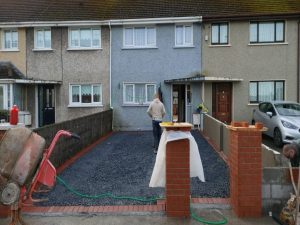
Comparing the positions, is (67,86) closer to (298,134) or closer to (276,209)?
(298,134)

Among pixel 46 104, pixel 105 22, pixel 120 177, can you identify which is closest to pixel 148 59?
pixel 105 22

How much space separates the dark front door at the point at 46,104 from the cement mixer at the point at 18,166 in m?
15.2

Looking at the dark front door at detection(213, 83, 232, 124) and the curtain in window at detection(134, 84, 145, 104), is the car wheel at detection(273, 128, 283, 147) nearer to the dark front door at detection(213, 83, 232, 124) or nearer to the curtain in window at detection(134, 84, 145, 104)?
the dark front door at detection(213, 83, 232, 124)

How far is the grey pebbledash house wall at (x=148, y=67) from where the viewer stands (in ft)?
60.1

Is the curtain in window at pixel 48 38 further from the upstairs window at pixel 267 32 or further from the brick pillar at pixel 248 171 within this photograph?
the brick pillar at pixel 248 171

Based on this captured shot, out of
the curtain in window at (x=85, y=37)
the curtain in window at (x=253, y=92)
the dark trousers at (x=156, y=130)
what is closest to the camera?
the dark trousers at (x=156, y=130)

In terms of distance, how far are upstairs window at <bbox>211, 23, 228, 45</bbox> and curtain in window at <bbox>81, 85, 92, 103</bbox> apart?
7207 millimetres

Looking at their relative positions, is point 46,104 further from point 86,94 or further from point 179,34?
point 179,34

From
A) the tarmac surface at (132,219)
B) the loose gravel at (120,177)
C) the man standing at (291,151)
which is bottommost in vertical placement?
the tarmac surface at (132,219)

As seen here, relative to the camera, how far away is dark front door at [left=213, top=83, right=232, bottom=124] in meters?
18.2

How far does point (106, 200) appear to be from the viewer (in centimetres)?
591

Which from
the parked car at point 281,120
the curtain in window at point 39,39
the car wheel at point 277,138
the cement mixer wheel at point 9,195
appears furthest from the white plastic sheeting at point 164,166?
the curtain in window at point 39,39

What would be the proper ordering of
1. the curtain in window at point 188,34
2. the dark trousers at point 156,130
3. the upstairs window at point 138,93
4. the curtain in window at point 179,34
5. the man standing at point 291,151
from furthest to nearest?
the upstairs window at point 138,93
the curtain in window at point 179,34
the curtain in window at point 188,34
the dark trousers at point 156,130
the man standing at point 291,151

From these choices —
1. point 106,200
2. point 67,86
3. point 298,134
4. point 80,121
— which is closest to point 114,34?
point 67,86
